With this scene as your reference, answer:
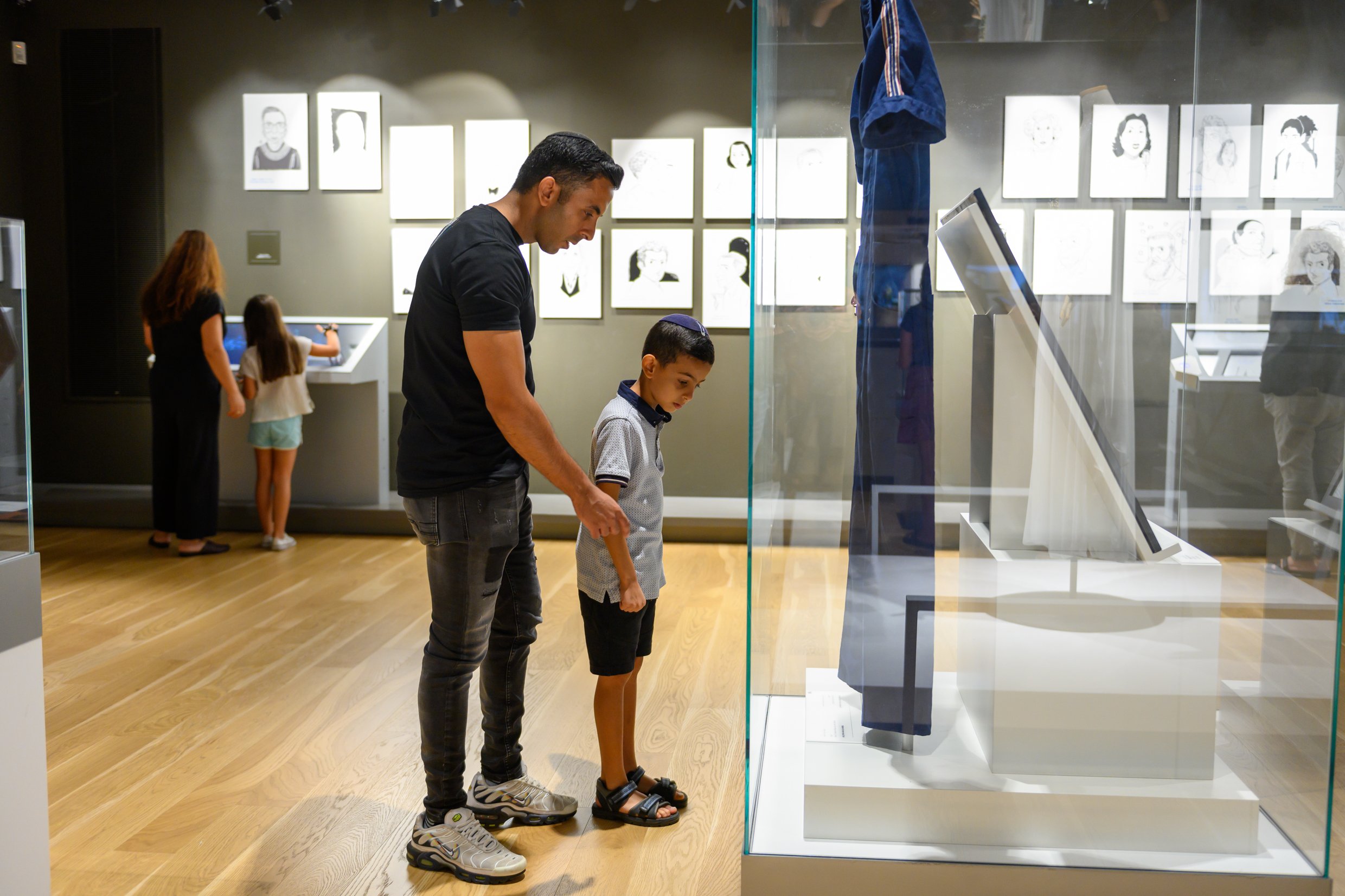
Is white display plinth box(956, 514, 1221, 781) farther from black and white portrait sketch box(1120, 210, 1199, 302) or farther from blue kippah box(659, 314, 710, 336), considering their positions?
blue kippah box(659, 314, 710, 336)

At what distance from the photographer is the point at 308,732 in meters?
3.15

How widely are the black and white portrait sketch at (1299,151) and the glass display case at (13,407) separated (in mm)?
2232

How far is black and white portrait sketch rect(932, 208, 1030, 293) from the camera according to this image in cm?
200

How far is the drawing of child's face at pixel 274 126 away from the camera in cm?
655

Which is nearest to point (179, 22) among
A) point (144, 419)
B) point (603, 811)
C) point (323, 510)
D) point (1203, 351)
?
point (144, 419)

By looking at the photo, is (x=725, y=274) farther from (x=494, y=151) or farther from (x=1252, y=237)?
(x=1252, y=237)

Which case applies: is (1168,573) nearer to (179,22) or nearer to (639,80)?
(639,80)

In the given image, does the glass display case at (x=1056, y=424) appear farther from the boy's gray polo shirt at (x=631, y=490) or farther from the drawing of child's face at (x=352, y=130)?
the drawing of child's face at (x=352, y=130)

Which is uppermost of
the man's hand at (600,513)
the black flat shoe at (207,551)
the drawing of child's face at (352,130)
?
the drawing of child's face at (352,130)

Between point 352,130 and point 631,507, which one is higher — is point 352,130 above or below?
above

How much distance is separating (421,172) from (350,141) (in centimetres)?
48

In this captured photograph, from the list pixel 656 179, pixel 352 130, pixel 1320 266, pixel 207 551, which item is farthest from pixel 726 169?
pixel 1320 266

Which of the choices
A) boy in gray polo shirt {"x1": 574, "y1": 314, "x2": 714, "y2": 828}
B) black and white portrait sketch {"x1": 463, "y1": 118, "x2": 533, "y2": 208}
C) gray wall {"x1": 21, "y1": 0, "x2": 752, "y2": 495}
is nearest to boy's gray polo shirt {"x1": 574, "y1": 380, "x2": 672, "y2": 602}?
boy in gray polo shirt {"x1": 574, "y1": 314, "x2": 714, "y2": 828}

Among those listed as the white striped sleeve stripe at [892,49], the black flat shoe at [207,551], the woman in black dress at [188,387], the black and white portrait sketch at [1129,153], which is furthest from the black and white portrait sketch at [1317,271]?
the black flat shoe at [207,551]
